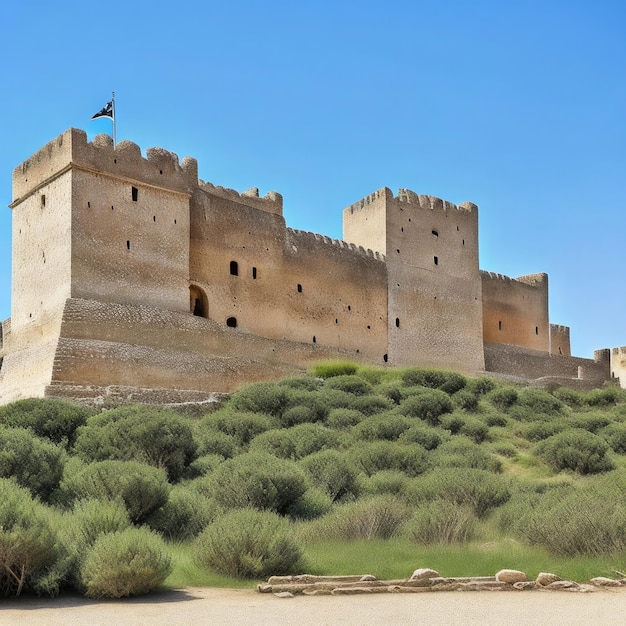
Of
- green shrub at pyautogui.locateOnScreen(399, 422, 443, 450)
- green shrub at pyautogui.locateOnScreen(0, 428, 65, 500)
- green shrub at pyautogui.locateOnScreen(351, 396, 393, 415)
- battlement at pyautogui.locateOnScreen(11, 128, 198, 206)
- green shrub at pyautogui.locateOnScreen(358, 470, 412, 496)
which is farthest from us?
battlement at pyautogui.locateOnScreen(11, 128, 198, 206)

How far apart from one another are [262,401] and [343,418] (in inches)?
78.3

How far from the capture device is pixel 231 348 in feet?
72.7

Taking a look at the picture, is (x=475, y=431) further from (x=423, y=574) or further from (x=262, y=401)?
(x=423, y=574)

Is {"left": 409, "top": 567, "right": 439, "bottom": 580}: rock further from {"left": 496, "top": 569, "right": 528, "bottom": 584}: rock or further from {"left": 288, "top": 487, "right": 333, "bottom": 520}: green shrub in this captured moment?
{"left": 288, "top": 487, "right": 333, "bottom": 520}: green shrub

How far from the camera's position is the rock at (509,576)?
7922 millimetres

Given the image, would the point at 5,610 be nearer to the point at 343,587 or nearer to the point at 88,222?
the point at 343,587

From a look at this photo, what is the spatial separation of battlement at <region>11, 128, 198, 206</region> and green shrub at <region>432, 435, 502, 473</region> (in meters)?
10.7

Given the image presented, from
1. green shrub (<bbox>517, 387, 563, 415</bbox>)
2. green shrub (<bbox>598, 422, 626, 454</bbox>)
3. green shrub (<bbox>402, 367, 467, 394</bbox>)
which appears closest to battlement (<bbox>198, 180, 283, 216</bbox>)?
green shrub (<bbox>402, 367, 467, 394</bbox>)

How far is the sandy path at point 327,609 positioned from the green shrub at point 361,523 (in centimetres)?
228

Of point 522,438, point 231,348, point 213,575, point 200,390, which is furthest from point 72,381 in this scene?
point 213,575

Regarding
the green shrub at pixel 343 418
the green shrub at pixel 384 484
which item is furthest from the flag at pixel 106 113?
the green shrub at pixel 384 484

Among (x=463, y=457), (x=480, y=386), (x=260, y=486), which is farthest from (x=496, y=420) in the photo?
(x=260, y=486)

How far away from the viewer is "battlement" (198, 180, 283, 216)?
2447 cm

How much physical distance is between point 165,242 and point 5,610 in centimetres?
1569
